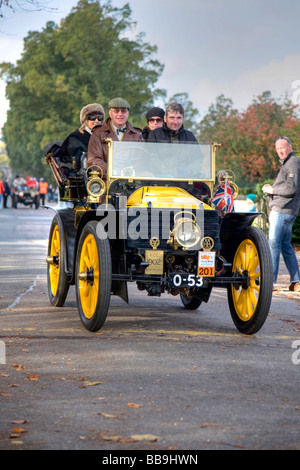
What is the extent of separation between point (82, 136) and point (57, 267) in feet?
5.48

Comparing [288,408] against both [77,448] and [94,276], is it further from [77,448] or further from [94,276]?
[94,276]

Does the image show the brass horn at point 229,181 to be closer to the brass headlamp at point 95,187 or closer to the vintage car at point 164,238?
the vintage car at point 164,238

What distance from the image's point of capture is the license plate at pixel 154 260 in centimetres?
784

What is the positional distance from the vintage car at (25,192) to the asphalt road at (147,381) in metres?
41.2

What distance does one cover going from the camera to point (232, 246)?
8.50 metres

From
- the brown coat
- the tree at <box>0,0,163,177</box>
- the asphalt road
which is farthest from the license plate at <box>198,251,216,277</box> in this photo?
the tree at <box>0,0,163,177</box>

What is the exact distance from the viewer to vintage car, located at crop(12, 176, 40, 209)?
50656 millimetres

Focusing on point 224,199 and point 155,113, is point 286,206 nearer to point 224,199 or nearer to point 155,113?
point 155,113

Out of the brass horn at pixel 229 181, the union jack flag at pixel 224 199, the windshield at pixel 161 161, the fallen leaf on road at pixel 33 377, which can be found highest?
the windshield at pixel 161 161

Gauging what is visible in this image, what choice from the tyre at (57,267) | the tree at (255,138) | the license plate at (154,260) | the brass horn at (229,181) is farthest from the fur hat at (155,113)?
the tree at (255,138)

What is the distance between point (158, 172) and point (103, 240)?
4.94 feet

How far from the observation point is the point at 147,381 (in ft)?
19.3
